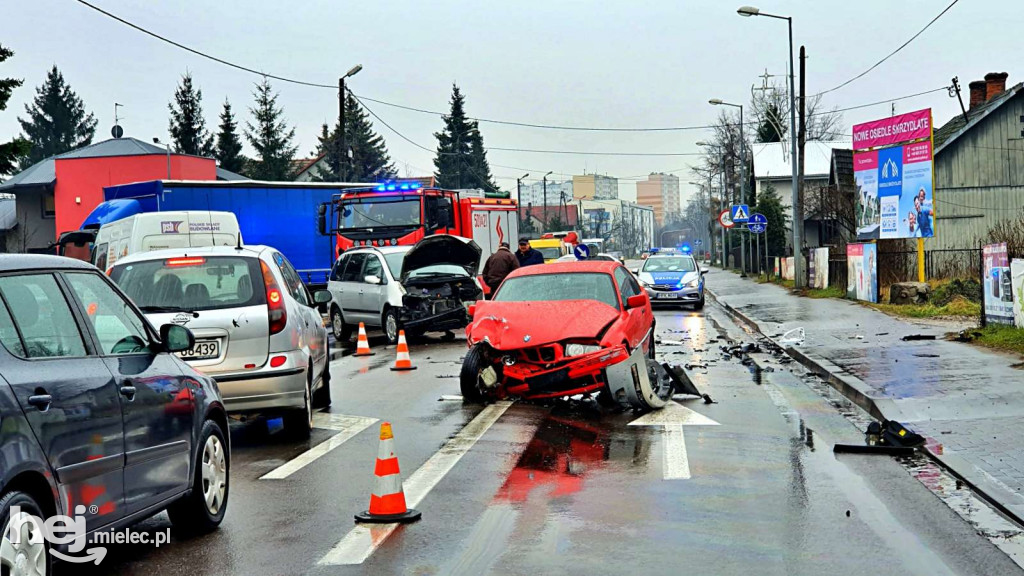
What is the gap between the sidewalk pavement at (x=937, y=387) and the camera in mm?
8656

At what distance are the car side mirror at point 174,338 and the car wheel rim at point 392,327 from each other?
575 inches

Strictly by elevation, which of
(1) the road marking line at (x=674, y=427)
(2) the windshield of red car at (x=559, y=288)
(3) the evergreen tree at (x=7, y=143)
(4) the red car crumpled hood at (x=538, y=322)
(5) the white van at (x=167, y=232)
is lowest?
(1) the road marking line at (x=674, y=427)

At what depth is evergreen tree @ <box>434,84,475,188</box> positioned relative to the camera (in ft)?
323

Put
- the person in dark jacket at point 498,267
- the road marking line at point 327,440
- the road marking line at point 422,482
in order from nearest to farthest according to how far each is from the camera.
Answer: the road marking line at point 422,482, the road marking line at point 327,440, the person in dark jacket at point 498,267

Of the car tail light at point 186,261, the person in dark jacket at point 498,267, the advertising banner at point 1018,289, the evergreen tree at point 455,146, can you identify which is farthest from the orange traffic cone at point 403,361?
the evergreen tree at point 455,146

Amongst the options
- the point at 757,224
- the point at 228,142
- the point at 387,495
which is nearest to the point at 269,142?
the point at 228,142

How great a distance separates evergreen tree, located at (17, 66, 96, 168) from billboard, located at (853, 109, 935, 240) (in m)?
86.9

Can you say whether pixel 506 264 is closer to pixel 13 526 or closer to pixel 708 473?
pixel 708 473

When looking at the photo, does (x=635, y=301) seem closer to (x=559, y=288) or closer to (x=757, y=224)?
(x=559, y=288)

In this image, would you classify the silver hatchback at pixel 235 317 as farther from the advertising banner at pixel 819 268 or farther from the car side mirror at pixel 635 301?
the advertising banner at pixel 819 268

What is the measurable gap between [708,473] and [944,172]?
136ft

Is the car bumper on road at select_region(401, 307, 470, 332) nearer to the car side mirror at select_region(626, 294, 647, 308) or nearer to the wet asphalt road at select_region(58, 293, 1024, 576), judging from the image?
the car side mirror at select_region(626, 294, 647, 308)

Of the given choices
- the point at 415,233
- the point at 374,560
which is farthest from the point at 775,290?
the point at 374,560

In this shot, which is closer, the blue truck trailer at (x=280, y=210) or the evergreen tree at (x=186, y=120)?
the blue truck trailer at (x=280, y=210)
